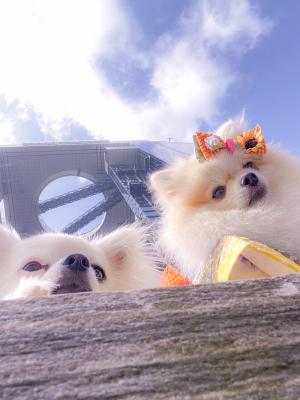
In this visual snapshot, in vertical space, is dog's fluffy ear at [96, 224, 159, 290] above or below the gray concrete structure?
below

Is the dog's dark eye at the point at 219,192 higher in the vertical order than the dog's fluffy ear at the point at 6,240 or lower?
lower

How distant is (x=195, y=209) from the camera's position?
6.89 feet

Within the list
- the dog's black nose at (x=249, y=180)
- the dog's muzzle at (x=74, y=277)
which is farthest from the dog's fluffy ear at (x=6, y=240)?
the dog's black nose at (x=249, y=180)

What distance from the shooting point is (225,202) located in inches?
79.7

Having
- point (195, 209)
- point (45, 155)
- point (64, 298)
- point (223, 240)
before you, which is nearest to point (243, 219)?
point (223, 240)

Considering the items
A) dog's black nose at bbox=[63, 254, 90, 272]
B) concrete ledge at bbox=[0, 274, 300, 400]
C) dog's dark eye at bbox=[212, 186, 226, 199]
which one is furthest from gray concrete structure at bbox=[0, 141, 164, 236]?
concrete ledge at bbox=[0, 274, 300, 400]

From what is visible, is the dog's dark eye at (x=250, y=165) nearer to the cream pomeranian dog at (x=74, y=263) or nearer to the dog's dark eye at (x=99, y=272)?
the cream pomeranian dog at (x=74, y=263)

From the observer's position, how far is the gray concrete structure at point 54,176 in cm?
1341

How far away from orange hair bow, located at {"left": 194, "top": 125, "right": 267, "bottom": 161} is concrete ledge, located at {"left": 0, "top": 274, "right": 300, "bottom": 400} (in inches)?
63.7

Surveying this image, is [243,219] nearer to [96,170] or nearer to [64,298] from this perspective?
[64,298]

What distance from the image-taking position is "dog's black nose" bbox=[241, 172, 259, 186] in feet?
6.42

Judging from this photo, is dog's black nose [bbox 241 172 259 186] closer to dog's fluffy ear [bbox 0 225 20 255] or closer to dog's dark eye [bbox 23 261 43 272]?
dog's dark eye [bbox 23 261 43 272]

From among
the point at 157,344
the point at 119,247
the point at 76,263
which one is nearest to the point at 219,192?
the point at 119,247

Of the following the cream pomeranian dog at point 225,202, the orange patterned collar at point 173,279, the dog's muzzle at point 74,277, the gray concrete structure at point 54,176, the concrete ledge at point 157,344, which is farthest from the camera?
the gray concrete structure at point 54,176
